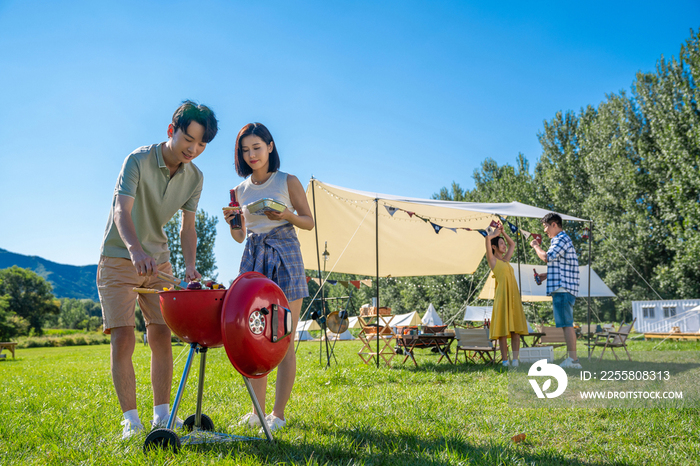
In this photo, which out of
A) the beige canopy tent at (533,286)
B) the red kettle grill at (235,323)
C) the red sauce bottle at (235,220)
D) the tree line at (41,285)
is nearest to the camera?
the red kettle grill at (235,323)

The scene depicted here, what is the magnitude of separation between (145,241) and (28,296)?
4647 cm

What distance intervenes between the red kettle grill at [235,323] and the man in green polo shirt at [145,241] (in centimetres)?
49

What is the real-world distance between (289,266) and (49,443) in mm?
1388

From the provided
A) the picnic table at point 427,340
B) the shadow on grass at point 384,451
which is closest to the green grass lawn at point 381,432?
the shadow on grass at point 384,451

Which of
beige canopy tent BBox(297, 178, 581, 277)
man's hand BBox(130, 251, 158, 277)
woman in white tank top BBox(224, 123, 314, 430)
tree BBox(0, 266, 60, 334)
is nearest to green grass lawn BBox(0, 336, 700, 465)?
woman in white tank top BBox(224, 123, 314, 430)

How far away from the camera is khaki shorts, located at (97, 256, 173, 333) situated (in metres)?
2.16

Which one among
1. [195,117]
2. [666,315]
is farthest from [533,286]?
[195,117]

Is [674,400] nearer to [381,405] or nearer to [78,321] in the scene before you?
[381,405]

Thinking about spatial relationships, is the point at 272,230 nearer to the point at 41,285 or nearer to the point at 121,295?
the point at 121,295

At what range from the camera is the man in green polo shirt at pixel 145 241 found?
213 centimetres

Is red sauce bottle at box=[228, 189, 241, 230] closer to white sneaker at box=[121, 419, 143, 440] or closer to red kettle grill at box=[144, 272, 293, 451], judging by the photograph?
red kettle grill at box=[144, 272, 293, 451]

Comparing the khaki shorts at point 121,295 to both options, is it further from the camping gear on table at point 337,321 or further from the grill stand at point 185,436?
the camping gear on table at point 337,321

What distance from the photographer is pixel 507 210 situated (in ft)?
21.1

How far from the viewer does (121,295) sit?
2199 mm
